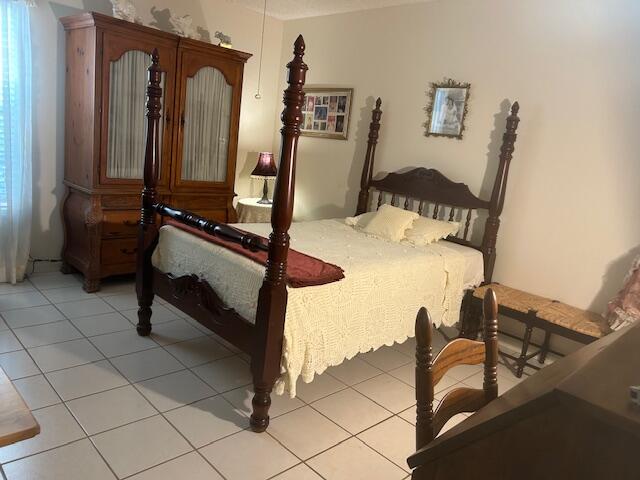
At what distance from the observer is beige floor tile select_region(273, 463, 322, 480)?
1982mm

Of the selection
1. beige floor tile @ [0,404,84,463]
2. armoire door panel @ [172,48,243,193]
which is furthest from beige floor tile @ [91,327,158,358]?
armoire door panel @ [172,48,243,193]

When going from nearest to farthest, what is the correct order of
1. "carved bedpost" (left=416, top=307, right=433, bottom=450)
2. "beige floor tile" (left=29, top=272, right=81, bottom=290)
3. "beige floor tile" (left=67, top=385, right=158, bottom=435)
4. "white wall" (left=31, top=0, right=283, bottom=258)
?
"carved bedpost" (left=416, top=307, right=433, bottom=450), "beige floor tile" (left=67, top=385, right=158, bottom=435), "white wall" (left=31, top=0, right=283, bottom=258), "beige floor tile" (left=29, top=272, right=81, bottom=290)

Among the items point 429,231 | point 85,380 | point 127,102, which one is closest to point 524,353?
point 429,231

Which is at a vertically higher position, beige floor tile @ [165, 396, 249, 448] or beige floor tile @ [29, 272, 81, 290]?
beige floor tile @ [29, 272, 81, 290]

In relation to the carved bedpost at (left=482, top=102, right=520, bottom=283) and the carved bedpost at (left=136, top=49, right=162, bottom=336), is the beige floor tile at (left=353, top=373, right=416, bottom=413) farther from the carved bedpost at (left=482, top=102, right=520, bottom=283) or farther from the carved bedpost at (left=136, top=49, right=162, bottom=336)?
the carved bedpost at (left=136, top=49, right=162, bottom=336)

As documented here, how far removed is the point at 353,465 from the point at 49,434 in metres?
1.30

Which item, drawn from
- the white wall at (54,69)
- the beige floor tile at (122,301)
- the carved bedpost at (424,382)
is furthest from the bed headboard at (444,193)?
the carved bedpost at (424,382)

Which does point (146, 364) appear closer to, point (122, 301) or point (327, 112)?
point (122, 301)

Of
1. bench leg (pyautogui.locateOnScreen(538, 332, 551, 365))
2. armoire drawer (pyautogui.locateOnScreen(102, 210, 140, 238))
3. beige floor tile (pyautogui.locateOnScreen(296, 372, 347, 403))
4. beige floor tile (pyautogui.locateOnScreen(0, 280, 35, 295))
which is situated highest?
armoire drawer (pyautogui.locateOnScreen(102, 210, 140, 238))

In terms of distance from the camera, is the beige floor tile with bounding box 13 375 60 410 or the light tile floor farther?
the beige floor tile with bounding box 13 375 60 410

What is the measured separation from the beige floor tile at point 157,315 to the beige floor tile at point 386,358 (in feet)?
4.51

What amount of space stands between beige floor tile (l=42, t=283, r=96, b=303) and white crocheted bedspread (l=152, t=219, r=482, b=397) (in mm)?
1038

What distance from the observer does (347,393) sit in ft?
8.92

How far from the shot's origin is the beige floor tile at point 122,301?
3.51 meters
